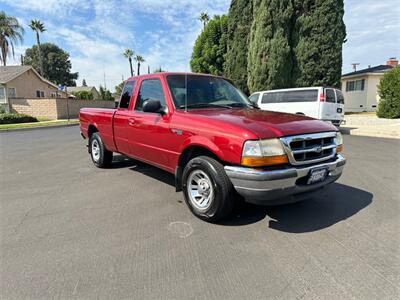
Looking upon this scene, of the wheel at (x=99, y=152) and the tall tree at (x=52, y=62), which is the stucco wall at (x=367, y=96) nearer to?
the wheel at (x=99, y=152)

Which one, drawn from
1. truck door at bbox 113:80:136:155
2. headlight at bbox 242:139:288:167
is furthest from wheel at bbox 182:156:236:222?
truck door at bbox 113:80:136:155

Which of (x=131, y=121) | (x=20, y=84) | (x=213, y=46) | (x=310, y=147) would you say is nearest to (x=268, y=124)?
(x=310, y=147)

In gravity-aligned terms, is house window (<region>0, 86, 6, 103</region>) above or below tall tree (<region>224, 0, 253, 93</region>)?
below

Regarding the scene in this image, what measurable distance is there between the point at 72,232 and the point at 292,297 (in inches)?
100.0

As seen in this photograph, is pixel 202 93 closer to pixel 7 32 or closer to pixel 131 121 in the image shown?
pixel 131 121

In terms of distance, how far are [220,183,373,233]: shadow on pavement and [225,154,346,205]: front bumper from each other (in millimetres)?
458

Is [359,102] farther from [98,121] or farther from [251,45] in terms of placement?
[98,121]

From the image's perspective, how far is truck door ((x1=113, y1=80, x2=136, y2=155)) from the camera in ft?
17.0

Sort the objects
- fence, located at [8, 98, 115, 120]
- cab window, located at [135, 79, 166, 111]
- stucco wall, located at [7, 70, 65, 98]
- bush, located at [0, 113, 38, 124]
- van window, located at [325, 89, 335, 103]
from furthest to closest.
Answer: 1. stucco wall, located at [7, 70, 65, 98]
2. fence, located at [8, 98, 115, 120]
3. bush, located at [0, 113, 38, 124]
4. van window, located at [325, 89, 335, 103]
5. cab window, located at [135, 79, 166, 111]

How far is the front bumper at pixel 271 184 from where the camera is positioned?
301 cm

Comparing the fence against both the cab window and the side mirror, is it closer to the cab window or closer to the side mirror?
the cab window

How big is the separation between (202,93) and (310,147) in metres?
1.92

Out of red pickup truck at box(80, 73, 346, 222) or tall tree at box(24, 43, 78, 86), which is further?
tall tree at box(24, 43, 78, 86)

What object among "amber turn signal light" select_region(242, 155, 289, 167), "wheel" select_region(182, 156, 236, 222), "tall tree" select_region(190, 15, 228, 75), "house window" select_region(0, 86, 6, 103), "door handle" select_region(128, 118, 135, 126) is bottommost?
"wheel" select_region(182, 156, 236, 222)
